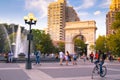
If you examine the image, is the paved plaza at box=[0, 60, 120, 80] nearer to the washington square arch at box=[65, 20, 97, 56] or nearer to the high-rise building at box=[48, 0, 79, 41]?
the washington square arch at box=[65, 20, 97, 56]

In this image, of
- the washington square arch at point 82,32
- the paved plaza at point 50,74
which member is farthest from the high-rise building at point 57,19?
the paved plaza at point 50,74

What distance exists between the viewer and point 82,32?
77938 mm

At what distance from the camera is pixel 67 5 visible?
189375 mm

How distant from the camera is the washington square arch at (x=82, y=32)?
76688 mm

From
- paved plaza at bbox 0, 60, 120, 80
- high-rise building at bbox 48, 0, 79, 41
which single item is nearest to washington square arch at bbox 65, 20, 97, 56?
paved plaza at bbox 0, 60, 120, 80

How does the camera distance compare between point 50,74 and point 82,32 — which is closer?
point 50,74

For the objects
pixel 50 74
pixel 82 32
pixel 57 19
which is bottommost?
pixel 50 74

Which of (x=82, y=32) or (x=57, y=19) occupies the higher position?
(x=57, y=19)

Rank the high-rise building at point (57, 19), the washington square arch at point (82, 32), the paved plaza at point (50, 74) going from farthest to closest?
the high-rise building at point (57, 19) < the washington square arch at point (82, 32) < the paved plaza at point (50, 74)

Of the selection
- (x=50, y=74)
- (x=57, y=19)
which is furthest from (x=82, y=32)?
(x=57, y=19)

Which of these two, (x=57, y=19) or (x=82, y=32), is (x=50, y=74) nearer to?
(x=82, y=32)

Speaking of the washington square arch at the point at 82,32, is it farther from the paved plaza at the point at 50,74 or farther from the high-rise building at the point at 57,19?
the high-rise building at the point at 57,19

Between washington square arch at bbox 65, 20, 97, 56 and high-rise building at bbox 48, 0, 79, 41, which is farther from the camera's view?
high-rise building at bbox 48, 0, 79, 41

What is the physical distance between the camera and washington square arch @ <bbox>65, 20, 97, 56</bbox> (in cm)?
7669
